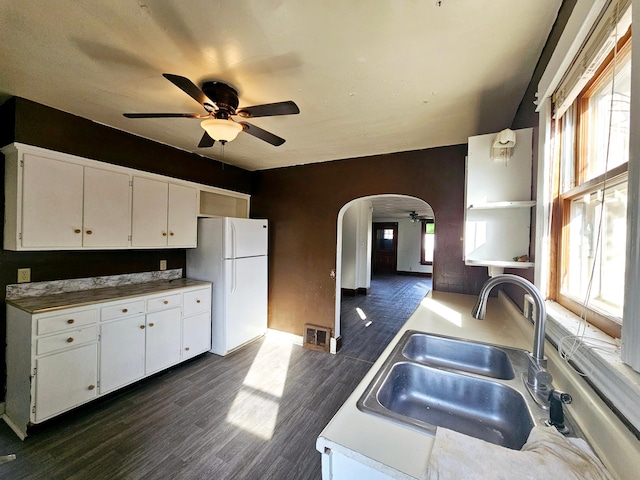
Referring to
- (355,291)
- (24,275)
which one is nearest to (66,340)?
(24,275)

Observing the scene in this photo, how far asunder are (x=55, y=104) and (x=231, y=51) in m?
1.74

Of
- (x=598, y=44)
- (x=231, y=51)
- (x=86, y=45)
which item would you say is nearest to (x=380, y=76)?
(x=231, y=51)

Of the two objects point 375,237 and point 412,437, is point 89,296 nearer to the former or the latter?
point 412,437

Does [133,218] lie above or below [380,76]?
below

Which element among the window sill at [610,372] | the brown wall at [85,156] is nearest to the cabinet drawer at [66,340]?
the brown wall at [85,156]

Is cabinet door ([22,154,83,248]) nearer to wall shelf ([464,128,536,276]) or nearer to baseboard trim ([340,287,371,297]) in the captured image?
wall shelf ([464,128,536,276])

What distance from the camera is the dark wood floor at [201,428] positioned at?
1606 mm

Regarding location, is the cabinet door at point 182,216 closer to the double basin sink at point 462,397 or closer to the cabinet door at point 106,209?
the cabinet door at point 106,209

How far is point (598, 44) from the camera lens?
855 mm

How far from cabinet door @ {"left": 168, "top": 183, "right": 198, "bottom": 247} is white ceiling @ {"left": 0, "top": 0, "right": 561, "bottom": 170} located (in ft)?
2.80

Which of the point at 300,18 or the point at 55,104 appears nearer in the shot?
the point at 300,18

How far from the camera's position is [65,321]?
6.36ft

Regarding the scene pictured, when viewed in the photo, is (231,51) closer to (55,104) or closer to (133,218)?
(55,104)

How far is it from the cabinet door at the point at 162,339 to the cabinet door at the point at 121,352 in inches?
2.5
